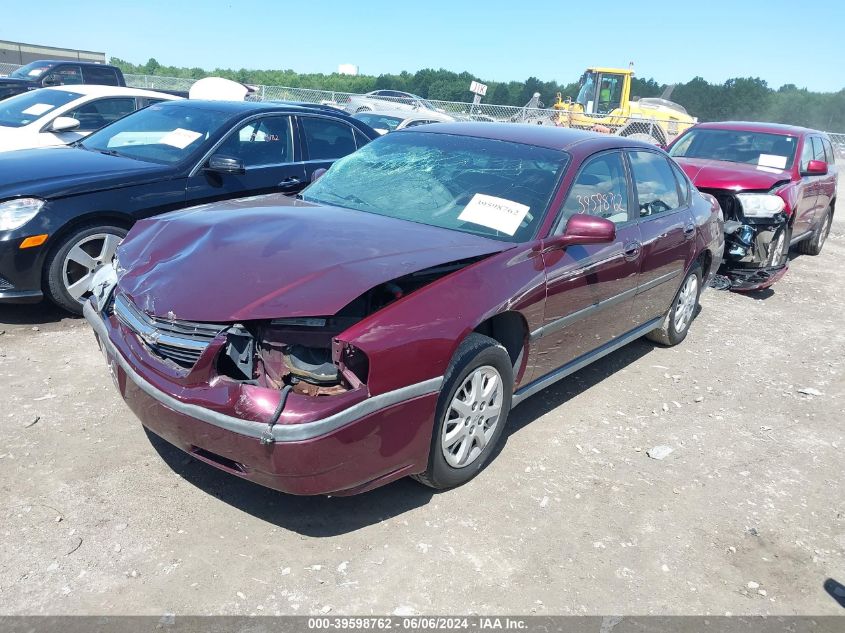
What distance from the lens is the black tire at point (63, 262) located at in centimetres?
506

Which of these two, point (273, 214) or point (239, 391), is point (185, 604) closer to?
point (239, 391)

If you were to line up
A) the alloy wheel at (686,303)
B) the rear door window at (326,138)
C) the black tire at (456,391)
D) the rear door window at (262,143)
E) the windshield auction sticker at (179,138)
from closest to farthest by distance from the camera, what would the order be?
the black tire at (456,391) → the alloy wheel at (686,303) → the windshield auction sticker at (179,138) → the rear door window at (262,143) → the rear door window at (326,138)

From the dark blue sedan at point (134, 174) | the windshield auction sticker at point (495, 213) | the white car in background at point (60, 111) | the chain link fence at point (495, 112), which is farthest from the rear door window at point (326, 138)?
the chain link fence at point (495, 112)

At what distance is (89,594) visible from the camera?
2641 mm

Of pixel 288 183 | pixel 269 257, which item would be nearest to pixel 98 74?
pixel 288 183

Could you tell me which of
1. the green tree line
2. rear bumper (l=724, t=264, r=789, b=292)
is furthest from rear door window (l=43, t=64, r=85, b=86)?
the green tree line

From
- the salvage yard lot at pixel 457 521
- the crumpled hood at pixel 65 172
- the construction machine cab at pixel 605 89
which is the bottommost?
the salvage yard lot at pixel 457 521

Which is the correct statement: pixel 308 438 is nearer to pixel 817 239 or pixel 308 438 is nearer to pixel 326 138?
pixel 326 138

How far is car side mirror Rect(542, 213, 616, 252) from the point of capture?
3760 mm

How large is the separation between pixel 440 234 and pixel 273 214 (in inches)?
36.6

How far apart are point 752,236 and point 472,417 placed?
581 centimetres

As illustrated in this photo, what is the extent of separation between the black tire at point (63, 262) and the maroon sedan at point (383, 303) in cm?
157

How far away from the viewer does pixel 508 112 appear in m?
23.2

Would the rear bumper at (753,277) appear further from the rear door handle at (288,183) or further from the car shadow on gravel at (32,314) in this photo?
the car shadow on gravel at (32,314)
